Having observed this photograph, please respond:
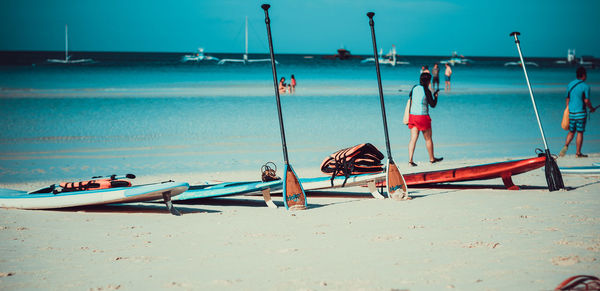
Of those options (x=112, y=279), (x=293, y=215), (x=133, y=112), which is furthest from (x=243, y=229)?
(x=133, y=112)

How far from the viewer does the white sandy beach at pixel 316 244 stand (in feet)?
13.8

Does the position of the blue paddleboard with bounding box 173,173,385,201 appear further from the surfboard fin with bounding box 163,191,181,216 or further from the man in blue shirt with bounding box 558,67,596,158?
the man in blue shirt with bounding box 558,67,596,158

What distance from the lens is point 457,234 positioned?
17.7ft

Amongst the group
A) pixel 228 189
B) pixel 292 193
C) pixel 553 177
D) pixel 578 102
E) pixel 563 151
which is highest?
pixel 578 102

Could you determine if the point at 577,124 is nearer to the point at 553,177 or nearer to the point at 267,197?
the point at 553,177

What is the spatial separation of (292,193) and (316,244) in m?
1.69

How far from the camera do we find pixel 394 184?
287 inches

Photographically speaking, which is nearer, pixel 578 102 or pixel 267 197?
pixel 267 197

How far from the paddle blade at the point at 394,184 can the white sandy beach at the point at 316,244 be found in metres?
0.12

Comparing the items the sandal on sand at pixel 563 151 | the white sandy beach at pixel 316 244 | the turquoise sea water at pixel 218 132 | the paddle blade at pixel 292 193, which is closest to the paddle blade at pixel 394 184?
the white sandy beach at pixel 316 244

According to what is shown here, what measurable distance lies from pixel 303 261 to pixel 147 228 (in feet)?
6.64

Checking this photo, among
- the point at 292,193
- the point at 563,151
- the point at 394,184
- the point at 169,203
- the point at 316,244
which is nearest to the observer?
the point at 316,244

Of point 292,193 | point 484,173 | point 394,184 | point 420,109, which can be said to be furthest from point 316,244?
point 420,109

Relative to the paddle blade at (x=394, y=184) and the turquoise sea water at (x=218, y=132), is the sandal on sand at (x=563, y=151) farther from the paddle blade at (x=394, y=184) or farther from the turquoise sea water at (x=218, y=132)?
the paddle blade at (x=394, y=184)
